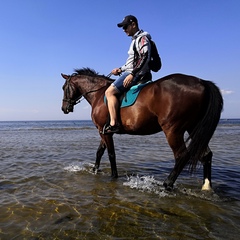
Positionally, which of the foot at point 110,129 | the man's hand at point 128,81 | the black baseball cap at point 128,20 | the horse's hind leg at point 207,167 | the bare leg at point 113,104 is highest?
the black baseball cap at point 128,20

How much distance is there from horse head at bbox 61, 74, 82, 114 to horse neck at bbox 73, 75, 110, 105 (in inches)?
7.5

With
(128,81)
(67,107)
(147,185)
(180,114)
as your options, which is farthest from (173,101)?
(67,107)

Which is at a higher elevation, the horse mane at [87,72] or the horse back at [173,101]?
the horse mane at [87,72]

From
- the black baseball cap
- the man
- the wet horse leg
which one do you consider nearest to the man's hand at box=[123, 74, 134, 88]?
the man

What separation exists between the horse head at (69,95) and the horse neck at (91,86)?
19 centimetres

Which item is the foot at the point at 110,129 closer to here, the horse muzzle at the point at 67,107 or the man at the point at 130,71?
the man at the point at 130,71

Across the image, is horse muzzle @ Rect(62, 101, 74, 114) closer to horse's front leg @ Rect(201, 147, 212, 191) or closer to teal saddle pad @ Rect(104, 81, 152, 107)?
teal saddle pad @ Rect(104, 81, 152, 107)

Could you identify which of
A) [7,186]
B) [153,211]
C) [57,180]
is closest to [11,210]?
[7,186]

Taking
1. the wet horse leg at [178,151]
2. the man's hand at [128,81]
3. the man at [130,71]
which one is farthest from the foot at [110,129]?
the wet horse leg at [178,151]

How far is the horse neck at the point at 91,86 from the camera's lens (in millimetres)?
7077

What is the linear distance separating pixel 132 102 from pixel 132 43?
56.0 inches

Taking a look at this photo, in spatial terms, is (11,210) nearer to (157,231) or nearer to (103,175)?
(157,231)

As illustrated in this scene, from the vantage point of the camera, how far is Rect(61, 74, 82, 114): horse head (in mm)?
7695

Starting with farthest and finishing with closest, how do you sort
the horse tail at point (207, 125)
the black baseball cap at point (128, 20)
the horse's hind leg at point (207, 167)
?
the black baseball cap at point (128, 20) < the horse's hind leg at point (207, 167) < the horse tail at point (207, 125)
